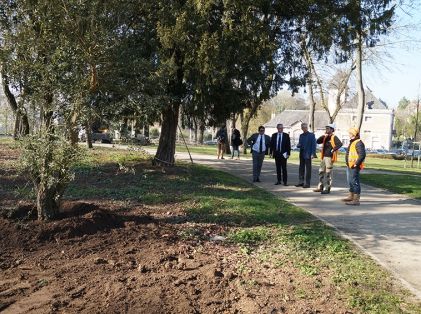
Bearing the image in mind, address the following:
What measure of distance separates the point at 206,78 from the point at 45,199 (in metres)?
6.32

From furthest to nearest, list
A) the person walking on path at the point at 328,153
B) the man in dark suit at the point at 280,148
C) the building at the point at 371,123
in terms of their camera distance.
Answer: the building at the point at 371,123, the man in dark suit at the point at 280,148, the person walking on path at the point at 328,153

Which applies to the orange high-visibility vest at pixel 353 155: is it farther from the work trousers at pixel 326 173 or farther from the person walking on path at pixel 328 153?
the work trousers at pixel 326 173

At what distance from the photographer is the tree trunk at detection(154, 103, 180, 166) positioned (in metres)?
15.0

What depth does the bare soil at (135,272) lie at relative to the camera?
14.9 feet

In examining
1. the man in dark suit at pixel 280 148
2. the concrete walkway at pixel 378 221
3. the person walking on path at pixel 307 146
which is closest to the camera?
the concrete walkway at pixel 378 221

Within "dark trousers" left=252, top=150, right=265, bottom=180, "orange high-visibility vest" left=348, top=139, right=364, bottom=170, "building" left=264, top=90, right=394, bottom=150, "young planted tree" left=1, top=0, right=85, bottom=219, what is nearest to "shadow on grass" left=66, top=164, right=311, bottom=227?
"dark trousers" left=252, top=150, right=265, bottom=180

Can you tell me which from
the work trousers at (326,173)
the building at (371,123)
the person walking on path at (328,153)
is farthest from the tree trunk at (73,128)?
the building at (371,123)

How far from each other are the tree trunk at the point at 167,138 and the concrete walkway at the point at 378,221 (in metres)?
3.13

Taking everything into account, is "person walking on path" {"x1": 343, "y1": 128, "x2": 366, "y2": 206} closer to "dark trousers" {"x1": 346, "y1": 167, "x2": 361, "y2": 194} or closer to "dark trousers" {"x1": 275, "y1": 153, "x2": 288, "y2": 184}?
"dark trousers" {"x1": 346, "y1": 167, "x2": 361, "y2": 194}

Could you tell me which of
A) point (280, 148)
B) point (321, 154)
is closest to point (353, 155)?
point (321, 154)

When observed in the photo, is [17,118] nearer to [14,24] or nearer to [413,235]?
[14,24]

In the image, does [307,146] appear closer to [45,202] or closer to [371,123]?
[45,202]

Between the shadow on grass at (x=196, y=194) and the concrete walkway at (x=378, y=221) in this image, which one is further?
the shadow on grass at (x=196, y=194)

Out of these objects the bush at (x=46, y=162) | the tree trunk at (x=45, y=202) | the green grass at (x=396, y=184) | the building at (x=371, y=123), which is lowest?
the green grass at (x=396, y=184)
